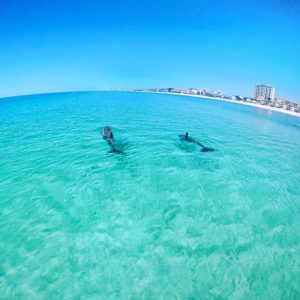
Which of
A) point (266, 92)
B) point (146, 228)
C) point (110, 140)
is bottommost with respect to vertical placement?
point (146, 228)

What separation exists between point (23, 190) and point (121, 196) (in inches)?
202

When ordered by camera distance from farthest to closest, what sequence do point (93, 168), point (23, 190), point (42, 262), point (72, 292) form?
point (93, 168), point (23, 190), point (42, 262), point (72, 292)

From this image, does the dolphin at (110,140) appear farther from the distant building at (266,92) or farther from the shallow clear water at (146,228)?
the distant building at (266,92)

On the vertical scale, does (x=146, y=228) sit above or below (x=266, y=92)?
below

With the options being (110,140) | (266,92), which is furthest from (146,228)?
(266,92)

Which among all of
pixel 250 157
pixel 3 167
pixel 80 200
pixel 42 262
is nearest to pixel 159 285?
pixel 42 262

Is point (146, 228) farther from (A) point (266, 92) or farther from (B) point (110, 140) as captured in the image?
(A) point (266, 92)

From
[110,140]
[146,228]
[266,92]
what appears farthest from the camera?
[266,92]

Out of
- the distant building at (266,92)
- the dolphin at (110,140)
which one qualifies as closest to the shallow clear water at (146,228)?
the dolphin at (110,140)

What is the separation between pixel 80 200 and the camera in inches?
330

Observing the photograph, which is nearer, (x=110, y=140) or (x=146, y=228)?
(x=146, y=228)

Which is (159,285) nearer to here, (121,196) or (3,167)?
(121,196)

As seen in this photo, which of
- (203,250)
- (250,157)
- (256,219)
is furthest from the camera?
(250,157)

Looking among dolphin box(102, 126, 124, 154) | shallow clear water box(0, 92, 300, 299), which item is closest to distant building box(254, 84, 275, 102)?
dolphin box(102, 126, 124, 154)
